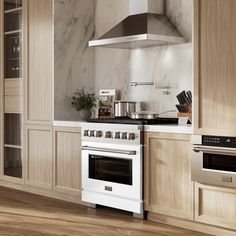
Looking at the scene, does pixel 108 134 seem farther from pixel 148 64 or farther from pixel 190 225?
pixel 190 225

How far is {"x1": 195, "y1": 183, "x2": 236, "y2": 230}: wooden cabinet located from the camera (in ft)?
13.5

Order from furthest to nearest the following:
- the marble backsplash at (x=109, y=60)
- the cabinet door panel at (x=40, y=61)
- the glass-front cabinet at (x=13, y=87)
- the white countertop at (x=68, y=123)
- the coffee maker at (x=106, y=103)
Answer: the glass-front cabinet at (x=13, y=87)
the cabinet door panel at (x=40, y=61)
the coffee maker at (x=106, y=103)
the white countertop at (x=68, y=123)
the marble backsplash at (x=109, y=60)

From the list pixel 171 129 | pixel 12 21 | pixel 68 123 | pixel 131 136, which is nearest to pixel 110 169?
pixel 131 136

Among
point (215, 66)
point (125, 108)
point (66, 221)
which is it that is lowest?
point (66, 221)

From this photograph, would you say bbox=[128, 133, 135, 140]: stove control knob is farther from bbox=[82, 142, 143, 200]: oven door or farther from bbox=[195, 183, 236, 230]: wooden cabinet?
bbox=[195, 183, 236, 230]: wooden cabinet

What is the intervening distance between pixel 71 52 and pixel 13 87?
921mm

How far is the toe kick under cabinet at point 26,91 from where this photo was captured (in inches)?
235

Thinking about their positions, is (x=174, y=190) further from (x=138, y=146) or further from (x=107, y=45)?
(x=107, y=45)

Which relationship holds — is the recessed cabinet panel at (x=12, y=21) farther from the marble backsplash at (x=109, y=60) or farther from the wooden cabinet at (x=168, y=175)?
the wooden cabinet at (x=168, y=175)

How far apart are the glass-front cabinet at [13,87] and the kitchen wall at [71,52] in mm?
627

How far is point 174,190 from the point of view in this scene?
4.54 metres

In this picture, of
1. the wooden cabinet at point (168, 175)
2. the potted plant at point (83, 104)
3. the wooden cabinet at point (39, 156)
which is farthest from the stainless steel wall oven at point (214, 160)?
the wooden cabinet at point (39, 156)

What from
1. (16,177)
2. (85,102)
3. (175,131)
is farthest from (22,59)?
(175,131)

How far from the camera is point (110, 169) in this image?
514 cm
